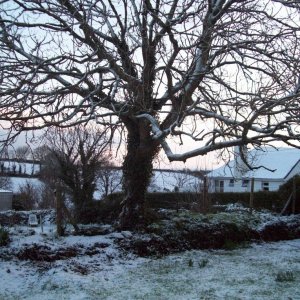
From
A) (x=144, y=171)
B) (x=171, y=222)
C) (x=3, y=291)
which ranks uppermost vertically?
(x=144, y=171)

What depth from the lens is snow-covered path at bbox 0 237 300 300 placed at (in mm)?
6812

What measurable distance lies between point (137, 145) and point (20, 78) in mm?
3590

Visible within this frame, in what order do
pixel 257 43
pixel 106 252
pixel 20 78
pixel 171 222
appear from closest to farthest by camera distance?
pixel 106 252, pixel 20 78, pixel 257 43, pixel 171 222

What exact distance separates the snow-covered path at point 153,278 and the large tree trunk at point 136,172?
80.4 inches

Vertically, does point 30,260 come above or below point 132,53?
below

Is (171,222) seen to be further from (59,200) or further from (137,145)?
(59,200)

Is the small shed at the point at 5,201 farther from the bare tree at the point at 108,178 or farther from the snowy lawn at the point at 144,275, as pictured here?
the snowy lawn at the point at 144,275

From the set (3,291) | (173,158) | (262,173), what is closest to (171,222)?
(173,158)

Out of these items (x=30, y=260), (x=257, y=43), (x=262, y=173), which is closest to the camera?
(x=30, y=260)

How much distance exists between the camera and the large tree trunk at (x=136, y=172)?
12156 mm

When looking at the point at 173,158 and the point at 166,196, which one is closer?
the point at 173,158

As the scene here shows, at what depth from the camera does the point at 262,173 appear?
154ft

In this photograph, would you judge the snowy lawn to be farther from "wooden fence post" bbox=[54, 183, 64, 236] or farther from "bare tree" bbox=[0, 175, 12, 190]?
"bare tree" bbox=[0, 175, 12, 190]

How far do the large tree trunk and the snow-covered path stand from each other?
204cm
